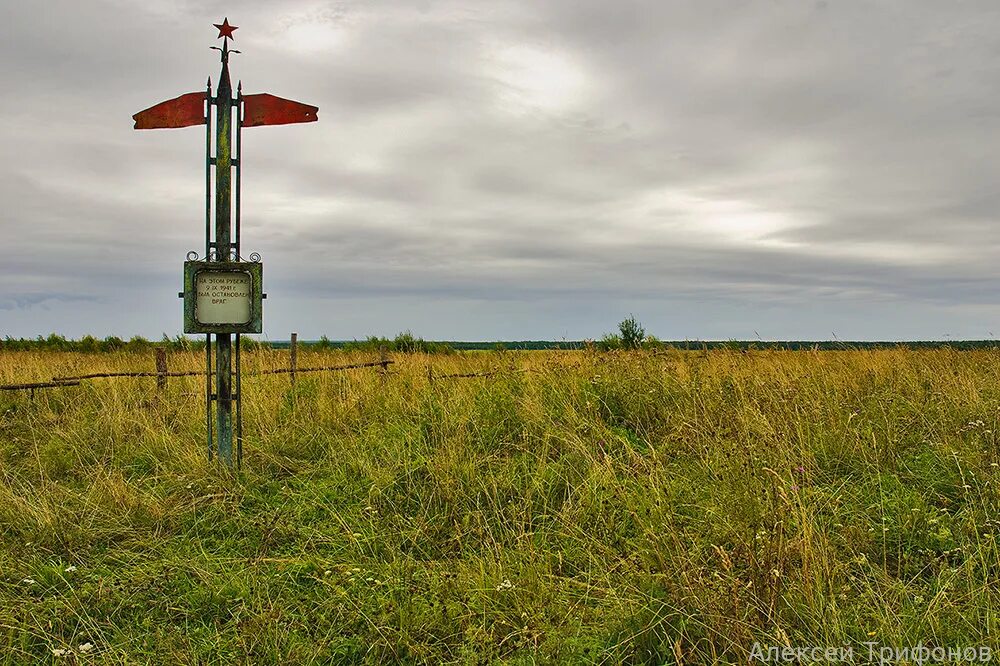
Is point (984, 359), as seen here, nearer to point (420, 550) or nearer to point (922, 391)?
point (922, 391)

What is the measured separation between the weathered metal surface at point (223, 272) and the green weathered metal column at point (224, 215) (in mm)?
131

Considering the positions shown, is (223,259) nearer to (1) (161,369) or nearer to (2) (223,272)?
(2) (223,272)

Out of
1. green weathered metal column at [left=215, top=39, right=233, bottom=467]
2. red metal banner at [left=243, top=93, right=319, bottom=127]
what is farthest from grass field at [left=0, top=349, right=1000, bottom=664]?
red metal banner at [left=243, top=93, right=319, bottom=127]

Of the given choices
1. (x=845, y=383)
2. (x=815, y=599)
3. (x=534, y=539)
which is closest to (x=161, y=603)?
(x=534, y=539)

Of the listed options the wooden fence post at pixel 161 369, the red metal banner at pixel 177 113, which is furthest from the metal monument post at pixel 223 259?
the wooden fence post at pixel 161 369

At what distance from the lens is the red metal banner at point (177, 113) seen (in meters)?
6.92

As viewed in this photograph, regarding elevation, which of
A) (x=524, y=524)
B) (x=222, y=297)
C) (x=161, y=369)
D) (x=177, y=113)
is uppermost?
(x=177, y=113)

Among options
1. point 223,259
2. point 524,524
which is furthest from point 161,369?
point 524,524

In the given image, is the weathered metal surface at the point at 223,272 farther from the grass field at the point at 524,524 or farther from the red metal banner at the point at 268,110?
the red metal banner at the point at 268,110

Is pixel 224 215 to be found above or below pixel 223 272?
above

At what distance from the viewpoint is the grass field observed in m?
3.33

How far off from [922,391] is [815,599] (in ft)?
17.2

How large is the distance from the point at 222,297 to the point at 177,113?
198 cm

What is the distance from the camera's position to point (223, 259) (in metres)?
6.71
